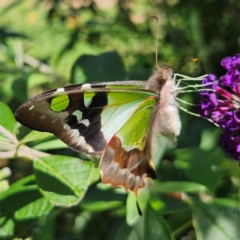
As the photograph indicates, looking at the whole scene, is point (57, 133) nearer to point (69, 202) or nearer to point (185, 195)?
point (69, 202)

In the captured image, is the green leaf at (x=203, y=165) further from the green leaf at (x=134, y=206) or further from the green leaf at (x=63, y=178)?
the green leaf at (x=63, y=178)

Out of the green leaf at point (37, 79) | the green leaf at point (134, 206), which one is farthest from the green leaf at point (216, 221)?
the green leaf at point (37, 79)

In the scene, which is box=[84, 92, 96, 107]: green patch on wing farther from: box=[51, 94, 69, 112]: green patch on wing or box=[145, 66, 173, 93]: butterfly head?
box=[145, 66, 173, 93]: butterfly head

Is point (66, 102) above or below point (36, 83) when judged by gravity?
above

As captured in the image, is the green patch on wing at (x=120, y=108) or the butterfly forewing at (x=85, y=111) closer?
the butterfly forewing at (x=85, y=111)

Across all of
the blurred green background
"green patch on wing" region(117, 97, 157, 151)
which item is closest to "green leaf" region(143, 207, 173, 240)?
the blurred green background

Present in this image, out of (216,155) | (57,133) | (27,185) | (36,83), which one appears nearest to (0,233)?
(27,185)

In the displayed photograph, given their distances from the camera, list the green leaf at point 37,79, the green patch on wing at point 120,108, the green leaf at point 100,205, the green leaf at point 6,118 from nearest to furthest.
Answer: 1. the green patch on wing at point 120,108
2. the green leaf at point 6,118
3. the green leaf at point 100,205
4. the green leaf at point 37,79
